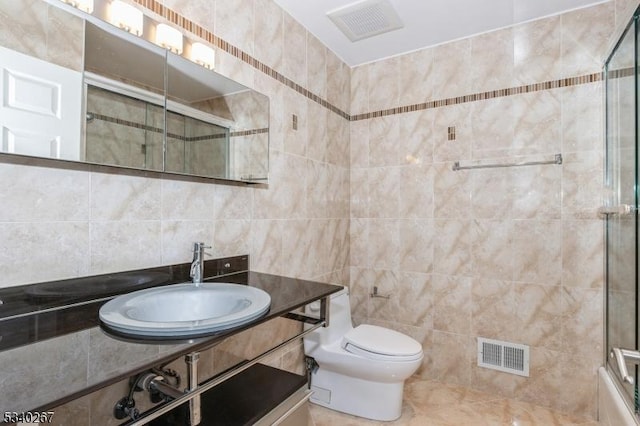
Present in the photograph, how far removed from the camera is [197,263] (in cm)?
139

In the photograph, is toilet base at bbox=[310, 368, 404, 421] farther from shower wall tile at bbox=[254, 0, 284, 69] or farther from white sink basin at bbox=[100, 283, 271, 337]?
shower wall tile at bbox=[254, 0, 284, 69]

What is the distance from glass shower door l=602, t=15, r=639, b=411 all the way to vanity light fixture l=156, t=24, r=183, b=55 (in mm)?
2118

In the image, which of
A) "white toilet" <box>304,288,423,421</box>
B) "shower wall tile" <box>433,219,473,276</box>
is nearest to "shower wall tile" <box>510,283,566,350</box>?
"shower wall tile" <box>433,219,473,276</box>

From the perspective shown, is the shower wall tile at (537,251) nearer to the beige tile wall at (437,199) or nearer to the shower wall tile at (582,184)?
the beige tile wall at (437,199)

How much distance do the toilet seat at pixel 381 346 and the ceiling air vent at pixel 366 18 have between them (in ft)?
6.33

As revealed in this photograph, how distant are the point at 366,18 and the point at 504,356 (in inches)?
90.6

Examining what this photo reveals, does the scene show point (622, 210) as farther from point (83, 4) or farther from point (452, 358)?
point (83, 4)

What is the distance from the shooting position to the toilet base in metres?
1.91

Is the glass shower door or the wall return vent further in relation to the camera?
the wall return vent

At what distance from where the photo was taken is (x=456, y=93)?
2.35m

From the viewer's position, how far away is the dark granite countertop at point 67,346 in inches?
23.8

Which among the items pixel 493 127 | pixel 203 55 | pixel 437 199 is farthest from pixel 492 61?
pixel 203 55

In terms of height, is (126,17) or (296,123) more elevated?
(126,17)

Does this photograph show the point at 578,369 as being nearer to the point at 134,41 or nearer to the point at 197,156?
the point at 197,156
